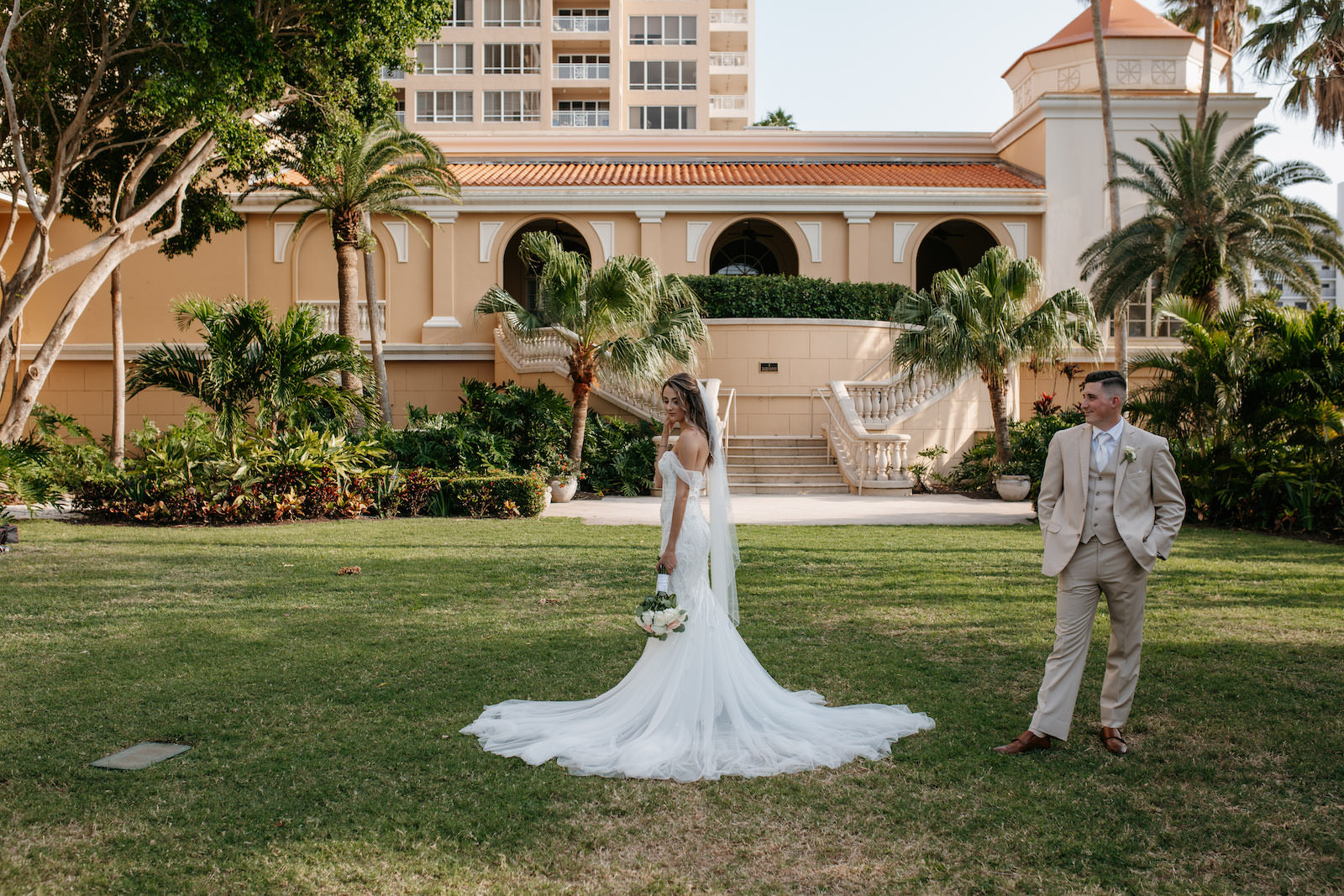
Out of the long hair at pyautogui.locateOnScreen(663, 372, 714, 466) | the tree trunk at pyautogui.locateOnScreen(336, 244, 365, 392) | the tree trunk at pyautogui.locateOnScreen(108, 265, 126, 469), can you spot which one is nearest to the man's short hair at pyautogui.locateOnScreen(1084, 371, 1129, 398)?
the long hair at pyautogui.locateOnScreen(663, 372, 714, 466)

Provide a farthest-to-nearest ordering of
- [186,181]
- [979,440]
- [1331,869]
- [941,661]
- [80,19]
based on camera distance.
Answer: [979,440] → [186,181] → [80,19] → [941,661] → [1331,869]

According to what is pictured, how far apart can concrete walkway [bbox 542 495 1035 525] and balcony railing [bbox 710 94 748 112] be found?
42.0 m

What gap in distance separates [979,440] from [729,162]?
12503mm

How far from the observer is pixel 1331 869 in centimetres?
354

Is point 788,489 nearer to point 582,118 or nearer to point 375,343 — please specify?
point 375,343

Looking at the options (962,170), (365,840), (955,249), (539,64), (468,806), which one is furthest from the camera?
(539,64)

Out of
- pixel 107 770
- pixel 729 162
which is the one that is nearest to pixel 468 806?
pixel 107 770

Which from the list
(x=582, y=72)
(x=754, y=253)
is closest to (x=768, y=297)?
(x=754, y=253)

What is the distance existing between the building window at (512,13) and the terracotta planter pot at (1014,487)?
41701mm

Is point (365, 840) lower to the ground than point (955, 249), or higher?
lower

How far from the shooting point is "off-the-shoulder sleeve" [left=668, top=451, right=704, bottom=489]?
5125 millimetres

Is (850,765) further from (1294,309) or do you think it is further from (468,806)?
(1294,309)

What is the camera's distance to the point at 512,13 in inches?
1994

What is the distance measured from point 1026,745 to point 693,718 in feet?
5.33
